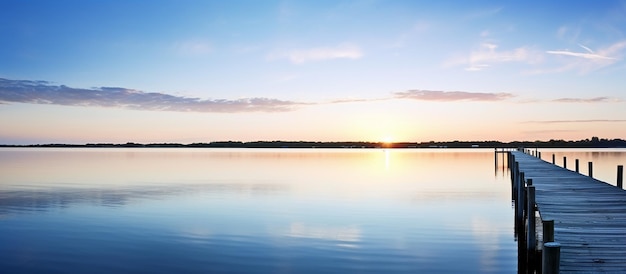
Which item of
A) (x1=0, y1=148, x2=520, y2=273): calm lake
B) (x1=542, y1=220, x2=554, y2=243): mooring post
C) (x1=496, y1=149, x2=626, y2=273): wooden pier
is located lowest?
(x1=0, y1=148, x2=520, y2=273): calm lake

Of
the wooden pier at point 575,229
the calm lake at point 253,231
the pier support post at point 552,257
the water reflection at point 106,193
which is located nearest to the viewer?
the pier support post at point 552,257

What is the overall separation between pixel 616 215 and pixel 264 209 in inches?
606

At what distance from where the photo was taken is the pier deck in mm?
9281

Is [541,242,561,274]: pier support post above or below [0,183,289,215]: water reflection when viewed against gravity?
above

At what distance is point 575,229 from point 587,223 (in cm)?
105

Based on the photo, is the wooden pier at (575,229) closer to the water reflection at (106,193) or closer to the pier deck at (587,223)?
the pier deck at (587,223)

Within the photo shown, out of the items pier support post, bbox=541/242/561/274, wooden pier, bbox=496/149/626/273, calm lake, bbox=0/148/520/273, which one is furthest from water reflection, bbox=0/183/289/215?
pier support post, bbox=541/242/561/274

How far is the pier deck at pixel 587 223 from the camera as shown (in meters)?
9.28

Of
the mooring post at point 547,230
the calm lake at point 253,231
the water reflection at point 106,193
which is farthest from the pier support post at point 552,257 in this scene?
the water reflection at point 106,193

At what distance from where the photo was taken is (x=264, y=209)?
2559 cm

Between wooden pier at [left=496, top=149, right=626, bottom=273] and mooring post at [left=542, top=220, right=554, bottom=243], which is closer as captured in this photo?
mooring post at [left=542, top=220, right=554, bottom=243]

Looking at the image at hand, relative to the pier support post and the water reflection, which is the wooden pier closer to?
the pier support post

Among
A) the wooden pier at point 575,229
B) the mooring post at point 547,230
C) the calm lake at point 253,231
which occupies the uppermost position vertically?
the mooring post at point 547,230

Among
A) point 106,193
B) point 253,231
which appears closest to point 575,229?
point 253,231
